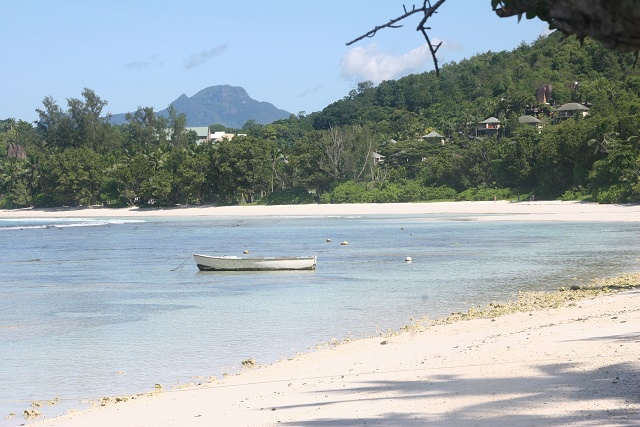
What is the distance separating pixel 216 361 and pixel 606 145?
53794 millimetres

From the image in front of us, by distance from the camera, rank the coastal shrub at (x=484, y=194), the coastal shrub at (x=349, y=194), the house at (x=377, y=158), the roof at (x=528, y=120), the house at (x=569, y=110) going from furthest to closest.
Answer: the house at (x=377, y=158), the roof at (x=528, y=120), the house at (x=569, y=110), the coastal shrub at (x=349, y=194), the coastal shrub at (x=484, y=194)

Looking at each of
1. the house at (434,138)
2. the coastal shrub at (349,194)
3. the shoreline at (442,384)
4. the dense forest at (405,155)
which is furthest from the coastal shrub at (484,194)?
the shoreline at (442,384)

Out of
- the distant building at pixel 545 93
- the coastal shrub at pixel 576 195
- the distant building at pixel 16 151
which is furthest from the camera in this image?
the distant building at pixel 16 151

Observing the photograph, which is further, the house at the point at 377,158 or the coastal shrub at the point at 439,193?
the house at the point at 377,158

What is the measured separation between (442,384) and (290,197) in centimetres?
7748

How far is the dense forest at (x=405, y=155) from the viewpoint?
6612 cm

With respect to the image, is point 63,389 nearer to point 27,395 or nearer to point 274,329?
point 27,395

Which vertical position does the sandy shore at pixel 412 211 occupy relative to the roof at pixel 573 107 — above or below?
below

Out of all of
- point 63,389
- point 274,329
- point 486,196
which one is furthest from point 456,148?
point 63,389

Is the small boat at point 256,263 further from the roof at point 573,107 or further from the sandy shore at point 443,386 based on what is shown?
the roof at point 573,107

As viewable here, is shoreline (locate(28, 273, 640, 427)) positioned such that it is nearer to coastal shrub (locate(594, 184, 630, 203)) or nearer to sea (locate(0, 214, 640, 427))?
sea (locate(0, 214, 640, 427))

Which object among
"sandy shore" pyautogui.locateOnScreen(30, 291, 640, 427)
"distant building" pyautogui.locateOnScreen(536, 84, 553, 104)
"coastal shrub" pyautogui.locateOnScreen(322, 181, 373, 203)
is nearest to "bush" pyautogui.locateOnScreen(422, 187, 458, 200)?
"coastal shrub" pyautogui.locateOnScreen(322, 181, 373, 203)

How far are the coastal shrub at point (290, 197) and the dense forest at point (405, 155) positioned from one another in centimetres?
12

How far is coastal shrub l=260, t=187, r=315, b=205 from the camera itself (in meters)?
86.9
